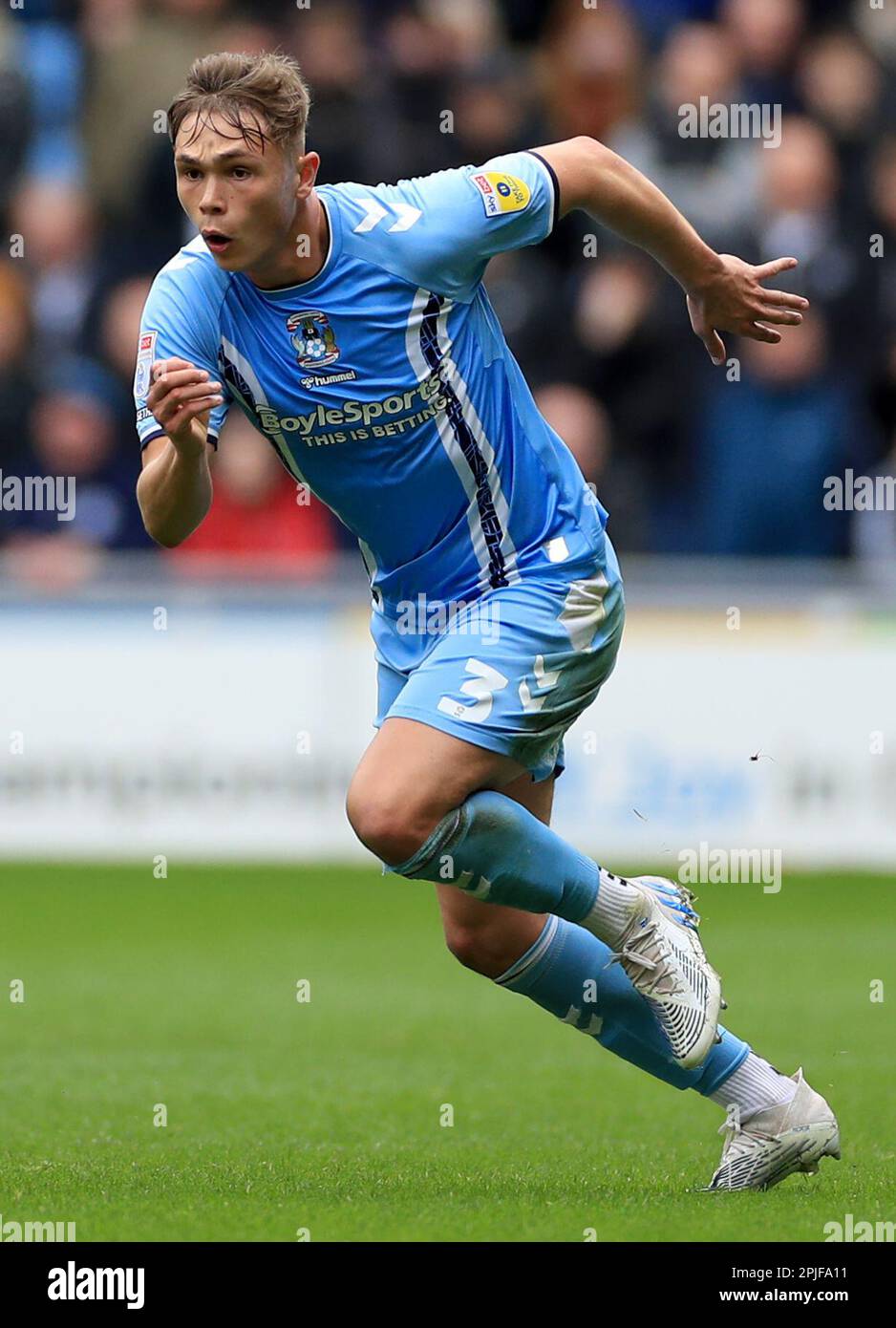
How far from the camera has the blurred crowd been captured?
1175 centimetres

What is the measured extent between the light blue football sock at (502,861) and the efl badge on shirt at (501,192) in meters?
1.32

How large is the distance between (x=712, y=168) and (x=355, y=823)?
7833 mm

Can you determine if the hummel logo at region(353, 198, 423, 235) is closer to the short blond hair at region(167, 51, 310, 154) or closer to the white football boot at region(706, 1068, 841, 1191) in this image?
the short blond hair at region(167, 51, 310, 154)

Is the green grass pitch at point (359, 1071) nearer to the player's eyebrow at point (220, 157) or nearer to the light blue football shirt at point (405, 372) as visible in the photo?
the light blue football shirt at point (405, 372)

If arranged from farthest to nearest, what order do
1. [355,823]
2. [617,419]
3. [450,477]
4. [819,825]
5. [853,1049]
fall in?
[617,419] < [819,825] < [853,1049] < [450,477] < [355,823]

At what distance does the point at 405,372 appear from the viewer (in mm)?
5051

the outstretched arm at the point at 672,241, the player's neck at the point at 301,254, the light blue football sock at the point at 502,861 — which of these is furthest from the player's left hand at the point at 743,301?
the light blue football sock at the point at 502,861

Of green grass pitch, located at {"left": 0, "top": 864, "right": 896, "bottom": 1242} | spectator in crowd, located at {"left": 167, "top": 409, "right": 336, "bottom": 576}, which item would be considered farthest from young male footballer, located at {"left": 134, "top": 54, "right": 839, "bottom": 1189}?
spectator in crowd, located at {"left": 167, "top": 409, "right": 336, "bottom": 576}

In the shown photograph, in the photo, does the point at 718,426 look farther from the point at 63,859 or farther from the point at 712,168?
the point at 63,859

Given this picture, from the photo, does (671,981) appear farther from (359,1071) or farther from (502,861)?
(359,1071)

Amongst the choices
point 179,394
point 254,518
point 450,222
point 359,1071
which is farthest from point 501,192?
point 254,518

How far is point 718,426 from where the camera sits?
1176cm

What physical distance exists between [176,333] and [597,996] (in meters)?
1.83

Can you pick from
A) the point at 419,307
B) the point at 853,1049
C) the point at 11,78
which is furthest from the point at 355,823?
the point at 11,78
